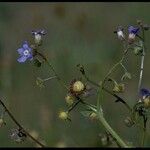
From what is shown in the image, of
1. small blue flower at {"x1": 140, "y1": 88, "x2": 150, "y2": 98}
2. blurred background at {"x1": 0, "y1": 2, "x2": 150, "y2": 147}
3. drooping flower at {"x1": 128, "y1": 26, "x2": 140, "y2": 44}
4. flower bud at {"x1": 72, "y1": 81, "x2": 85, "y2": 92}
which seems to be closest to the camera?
flower bud at {"x1": 72, "y1": 81, "x2": 85, "y2": 92}

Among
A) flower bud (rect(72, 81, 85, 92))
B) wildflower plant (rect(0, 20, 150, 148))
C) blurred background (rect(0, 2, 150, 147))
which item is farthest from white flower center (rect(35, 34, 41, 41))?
blurred background (rect(0, 2, 150, 147))

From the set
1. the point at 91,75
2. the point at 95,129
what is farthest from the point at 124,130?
the point at 91,75

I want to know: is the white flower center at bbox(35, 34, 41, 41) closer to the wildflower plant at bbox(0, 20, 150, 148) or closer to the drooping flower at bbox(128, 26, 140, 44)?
the wildflower plant at bbox(0, 20, 150, 148)

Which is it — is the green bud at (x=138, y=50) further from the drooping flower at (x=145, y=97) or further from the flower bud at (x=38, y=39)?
the flower bud at (x=38, y=39)

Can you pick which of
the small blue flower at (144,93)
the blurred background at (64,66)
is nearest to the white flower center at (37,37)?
the small blue flower at (144,93)

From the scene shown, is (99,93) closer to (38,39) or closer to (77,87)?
(77,87)

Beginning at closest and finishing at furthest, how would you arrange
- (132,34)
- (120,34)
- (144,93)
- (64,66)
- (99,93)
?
(99,93) → (144,93) → (132,34) → (120,34) → (64,66)

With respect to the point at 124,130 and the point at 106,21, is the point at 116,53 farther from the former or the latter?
the point at 106,21

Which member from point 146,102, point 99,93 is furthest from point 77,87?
point 146,102
